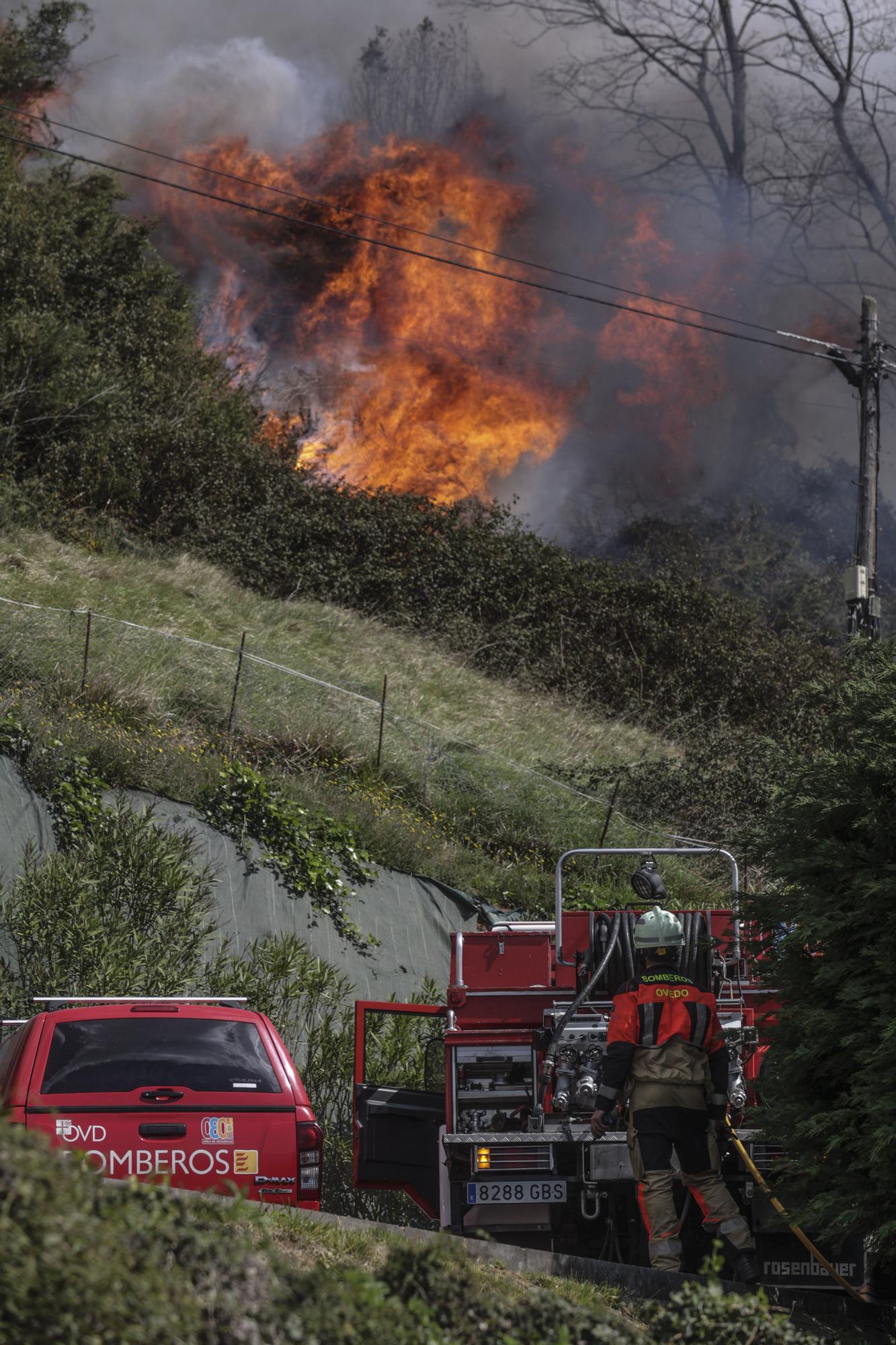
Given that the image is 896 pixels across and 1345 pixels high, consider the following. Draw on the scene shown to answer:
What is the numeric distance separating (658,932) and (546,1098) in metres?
1.17

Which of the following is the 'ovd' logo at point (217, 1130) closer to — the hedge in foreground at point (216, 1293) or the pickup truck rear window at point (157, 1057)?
the pickup truck rear window at point (157, 1057)

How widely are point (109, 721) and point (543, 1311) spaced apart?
1002 centimetres

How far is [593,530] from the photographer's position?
36.0m

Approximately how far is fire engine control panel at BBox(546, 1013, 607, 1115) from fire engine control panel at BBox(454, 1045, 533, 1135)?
0.83ft

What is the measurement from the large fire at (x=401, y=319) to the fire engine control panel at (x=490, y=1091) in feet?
80.2

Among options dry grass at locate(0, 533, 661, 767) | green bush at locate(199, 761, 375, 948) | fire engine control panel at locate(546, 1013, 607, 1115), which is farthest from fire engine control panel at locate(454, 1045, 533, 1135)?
dry grass at locate(0, 533, 661, 767)

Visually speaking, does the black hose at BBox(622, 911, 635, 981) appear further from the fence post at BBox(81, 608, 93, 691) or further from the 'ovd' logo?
the fence post at BBox(81, 608, 93, 691)

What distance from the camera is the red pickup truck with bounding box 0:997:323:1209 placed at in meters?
6.29

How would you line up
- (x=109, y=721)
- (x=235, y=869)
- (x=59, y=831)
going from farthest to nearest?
(x=109, y=721)
(x=235, y=869)
(x=59, y=831)

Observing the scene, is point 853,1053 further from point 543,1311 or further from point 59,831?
point 59,831

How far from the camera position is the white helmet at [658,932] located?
707cm

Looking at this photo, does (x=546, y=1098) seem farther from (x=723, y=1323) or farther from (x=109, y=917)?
(x=109, y=917)

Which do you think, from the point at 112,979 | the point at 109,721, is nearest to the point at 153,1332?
the point at 112,979

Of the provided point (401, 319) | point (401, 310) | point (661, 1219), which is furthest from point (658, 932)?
point (401, 310)
